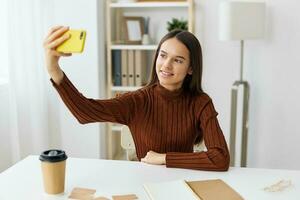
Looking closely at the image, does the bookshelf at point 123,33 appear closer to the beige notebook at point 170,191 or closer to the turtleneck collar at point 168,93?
the turtleneck collar at point 168,93

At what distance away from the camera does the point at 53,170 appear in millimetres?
1246

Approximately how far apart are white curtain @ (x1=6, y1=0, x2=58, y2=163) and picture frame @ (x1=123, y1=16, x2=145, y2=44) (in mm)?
668

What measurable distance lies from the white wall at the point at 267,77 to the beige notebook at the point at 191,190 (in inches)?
86.4

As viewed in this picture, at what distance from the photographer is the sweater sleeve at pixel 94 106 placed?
1461mm

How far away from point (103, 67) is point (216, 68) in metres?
0.98

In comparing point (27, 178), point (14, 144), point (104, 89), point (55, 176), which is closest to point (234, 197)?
point (55, 176)

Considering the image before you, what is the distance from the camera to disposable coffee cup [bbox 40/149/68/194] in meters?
1.24

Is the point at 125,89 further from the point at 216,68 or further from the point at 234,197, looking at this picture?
the point at 234,197

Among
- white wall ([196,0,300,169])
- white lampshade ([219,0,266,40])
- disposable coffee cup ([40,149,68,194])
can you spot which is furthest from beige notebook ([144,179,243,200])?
white wall ([196,0,300,169])

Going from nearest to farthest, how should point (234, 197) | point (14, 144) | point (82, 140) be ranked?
point (234, 197)
point (14, 144)
point (82, 140)

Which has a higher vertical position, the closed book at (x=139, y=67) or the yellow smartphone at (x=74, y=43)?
the yellow smartphone at (x=74, y=43)

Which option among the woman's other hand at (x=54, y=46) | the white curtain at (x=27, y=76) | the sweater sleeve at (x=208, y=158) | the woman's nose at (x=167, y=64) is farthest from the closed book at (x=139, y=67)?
the woman's other hand at (x=54, y=46)

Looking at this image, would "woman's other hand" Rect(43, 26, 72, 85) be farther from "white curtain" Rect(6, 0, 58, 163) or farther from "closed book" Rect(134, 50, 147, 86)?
"closed book" Rect(134, 50, 147, 86)

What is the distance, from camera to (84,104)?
5.05 feet
